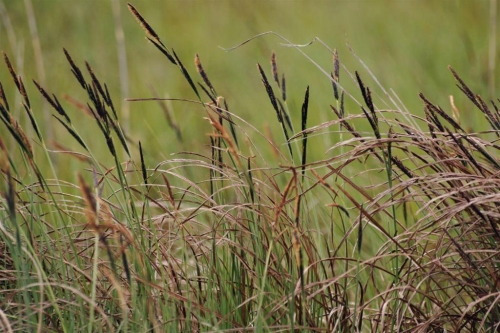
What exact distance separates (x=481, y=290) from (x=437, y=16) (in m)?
3.60

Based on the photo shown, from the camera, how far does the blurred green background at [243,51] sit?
3.71 metres

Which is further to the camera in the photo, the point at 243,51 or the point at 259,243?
the point at 243,51

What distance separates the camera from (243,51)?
4609mm

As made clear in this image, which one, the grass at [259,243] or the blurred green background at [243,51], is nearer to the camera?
the grass at [259,243]

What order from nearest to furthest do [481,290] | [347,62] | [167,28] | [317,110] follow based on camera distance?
[481,290] < [317,110] < [347,62] < [167,28]

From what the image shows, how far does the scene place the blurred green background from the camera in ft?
12.2

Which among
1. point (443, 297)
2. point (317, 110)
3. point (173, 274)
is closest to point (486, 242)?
point (443, 297)

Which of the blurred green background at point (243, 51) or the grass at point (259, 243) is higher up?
the blurred green background at point (243, 51)

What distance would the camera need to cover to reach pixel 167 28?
15.7 feet

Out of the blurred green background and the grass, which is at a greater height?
the blurred green background

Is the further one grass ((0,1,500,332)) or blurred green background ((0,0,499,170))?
blurred green background ((0,0,499,170))

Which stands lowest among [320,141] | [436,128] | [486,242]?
[486,242]

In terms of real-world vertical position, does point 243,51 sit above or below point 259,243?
above

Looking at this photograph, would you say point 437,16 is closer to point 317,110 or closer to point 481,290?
point 317,110
